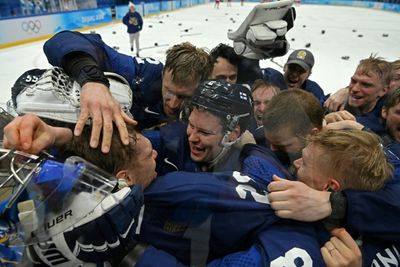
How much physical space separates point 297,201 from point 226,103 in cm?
21

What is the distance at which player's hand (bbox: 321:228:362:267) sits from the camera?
484 millimetres

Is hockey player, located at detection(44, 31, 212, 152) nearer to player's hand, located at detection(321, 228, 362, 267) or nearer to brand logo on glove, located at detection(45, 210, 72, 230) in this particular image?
brand logo on glove, located at detection(45, 210, 72, 230)

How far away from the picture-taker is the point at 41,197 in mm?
381

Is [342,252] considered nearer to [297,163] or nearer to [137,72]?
[297,163]

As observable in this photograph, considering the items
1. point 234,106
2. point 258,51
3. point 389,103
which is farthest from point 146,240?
point 389,103

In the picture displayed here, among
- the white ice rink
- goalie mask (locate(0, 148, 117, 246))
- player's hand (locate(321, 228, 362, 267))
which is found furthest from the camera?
the white ice rink

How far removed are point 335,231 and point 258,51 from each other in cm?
49

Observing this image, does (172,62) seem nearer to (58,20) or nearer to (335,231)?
(335,231)

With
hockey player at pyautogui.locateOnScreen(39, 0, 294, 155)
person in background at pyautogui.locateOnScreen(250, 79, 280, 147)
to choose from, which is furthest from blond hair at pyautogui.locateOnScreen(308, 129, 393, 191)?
hockey player at pyautogui.locateOnScreen(39, 0, 294, 155)

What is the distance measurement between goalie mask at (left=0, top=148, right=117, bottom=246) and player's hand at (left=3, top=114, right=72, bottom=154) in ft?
0.14

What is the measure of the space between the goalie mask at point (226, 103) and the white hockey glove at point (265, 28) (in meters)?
0.19

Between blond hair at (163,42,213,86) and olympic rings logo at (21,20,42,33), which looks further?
olympic rings logo at (21,20,42,33)

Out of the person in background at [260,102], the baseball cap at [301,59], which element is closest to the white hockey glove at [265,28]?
the person in background at [260,102]

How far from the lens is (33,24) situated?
499cm
